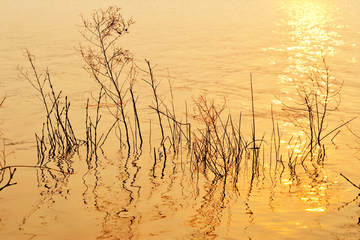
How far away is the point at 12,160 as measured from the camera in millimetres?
7148

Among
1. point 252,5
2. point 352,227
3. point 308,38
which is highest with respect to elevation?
point 252,5

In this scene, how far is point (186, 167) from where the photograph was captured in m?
6.63

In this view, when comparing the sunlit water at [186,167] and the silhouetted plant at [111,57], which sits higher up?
the silhouetted plant at [111,57]

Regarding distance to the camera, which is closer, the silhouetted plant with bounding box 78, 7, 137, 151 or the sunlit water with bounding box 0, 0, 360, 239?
the sunlit water with bounding box 0, 0, 360, 239

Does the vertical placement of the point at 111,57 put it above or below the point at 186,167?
above

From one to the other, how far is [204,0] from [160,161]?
39526 millimetres

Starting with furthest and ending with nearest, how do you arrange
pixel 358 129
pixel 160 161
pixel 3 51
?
pixel 3 51 → pixel 358 129 → pixel 160 161

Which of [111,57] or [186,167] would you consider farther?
[111,57]

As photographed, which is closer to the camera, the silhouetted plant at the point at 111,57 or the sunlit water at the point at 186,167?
the sunlit water at the point at 186,167

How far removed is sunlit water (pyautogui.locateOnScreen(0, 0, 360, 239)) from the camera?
4695mm

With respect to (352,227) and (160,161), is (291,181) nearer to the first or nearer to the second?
(352,227)

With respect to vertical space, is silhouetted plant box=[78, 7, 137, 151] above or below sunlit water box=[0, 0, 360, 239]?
above

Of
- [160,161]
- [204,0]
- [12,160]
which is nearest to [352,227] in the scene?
[160,161]

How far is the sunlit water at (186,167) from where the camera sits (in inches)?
185
